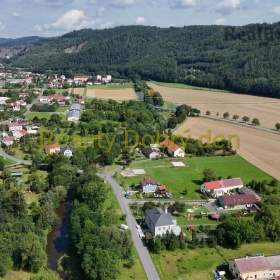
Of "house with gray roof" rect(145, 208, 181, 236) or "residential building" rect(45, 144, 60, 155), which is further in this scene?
"residential building" rect(45, 144, 60, 155)

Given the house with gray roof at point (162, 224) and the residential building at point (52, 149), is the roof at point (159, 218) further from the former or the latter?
the residential building at point (52, 149)

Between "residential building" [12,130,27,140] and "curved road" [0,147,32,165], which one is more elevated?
"residential building" [12,130,27,140]

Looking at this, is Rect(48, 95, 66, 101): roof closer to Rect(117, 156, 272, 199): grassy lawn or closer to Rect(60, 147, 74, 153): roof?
Rect(60, 147, 74, 153): roof

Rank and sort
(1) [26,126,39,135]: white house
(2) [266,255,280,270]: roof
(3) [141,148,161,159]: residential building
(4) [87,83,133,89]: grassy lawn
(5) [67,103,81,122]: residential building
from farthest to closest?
(4) [87,83,133,89]: grassy lawn < (5) [67,103,81,122]: residential building < (1) [26,126,39,135]: white house < (3) [141,148,161,159]: residential building < (2) [266,255,280,270]: roof

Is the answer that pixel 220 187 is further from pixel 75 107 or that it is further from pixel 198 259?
pixel 75 107

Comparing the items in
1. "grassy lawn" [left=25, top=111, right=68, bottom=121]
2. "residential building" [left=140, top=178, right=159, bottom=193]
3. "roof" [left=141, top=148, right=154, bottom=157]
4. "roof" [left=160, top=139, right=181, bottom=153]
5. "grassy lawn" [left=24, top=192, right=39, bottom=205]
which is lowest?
"grassy lawn" [left=24, top=192, right=39, bottom=205]

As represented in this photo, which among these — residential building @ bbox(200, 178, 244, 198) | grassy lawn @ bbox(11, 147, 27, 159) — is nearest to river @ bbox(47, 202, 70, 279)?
residential building @ bbox(200, 178, 244, 198)

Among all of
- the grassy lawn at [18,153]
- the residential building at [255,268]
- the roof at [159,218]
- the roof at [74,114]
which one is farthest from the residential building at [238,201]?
the roof at [74,114]

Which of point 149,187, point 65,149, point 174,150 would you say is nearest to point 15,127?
point 65,149
